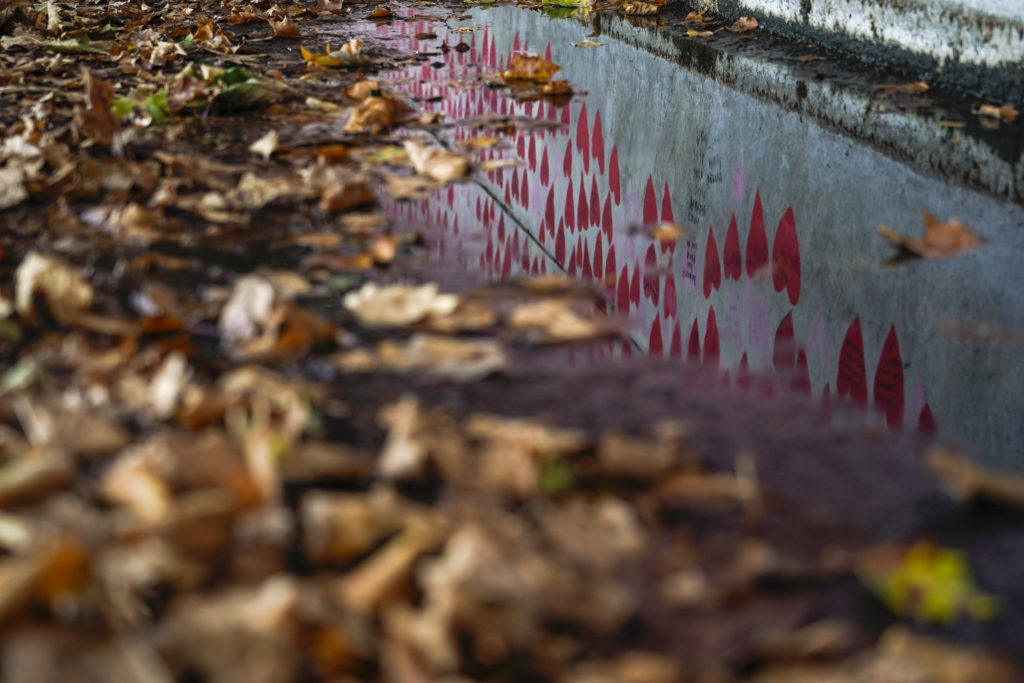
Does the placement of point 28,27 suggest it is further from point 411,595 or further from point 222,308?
point 411,595

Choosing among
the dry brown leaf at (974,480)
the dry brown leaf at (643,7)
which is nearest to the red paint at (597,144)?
the dry brown leaf at (974,480)

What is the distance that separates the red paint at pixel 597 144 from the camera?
2.35 meters

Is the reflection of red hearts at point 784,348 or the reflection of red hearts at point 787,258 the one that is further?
the reflection of red hearts at point 787,258

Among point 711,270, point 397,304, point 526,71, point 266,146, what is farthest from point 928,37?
point 397,304

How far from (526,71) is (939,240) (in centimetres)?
168

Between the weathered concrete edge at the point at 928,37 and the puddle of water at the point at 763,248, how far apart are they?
34 cm

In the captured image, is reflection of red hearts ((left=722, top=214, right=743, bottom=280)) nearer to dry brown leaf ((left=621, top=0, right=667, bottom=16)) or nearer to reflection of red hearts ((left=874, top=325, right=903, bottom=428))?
reflection of red hearts ((left=874, top=325, right=903, bottom=428))

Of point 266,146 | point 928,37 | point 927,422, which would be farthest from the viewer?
point 928,37

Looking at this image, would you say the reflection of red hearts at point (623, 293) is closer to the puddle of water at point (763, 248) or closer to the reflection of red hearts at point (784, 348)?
the puddle of water at point (763, 248)

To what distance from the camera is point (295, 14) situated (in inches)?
184

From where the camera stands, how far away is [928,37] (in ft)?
8.46

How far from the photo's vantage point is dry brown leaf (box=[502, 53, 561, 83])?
297 centimetres

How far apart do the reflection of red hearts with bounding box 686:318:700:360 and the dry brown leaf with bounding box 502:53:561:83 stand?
5.80 feet

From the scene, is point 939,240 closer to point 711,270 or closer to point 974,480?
point 711,270
